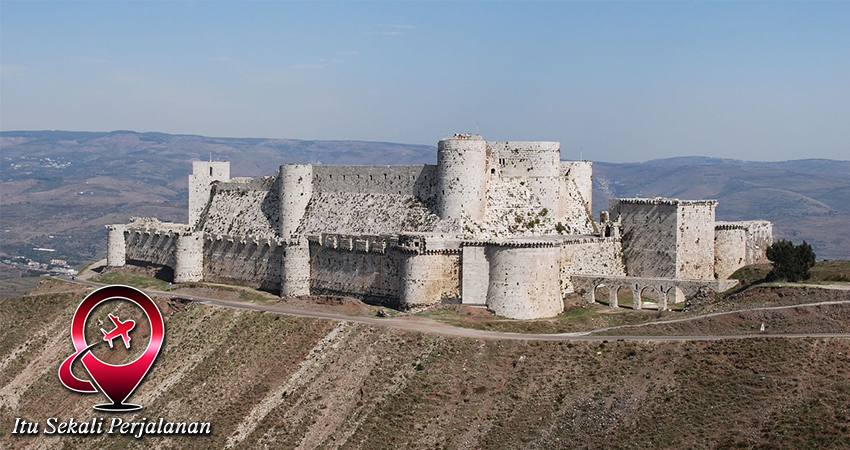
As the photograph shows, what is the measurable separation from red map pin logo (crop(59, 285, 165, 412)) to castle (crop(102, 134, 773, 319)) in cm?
1713

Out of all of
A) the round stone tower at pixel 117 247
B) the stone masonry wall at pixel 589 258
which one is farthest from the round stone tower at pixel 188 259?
the stone masonry wall at pixel 589 258

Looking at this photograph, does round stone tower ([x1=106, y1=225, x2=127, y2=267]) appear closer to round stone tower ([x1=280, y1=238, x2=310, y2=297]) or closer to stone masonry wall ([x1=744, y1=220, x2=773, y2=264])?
round stone tower ([x1=280, y1=238, x2=310, y2=297])

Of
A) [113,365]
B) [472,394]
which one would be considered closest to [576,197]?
[472,394]

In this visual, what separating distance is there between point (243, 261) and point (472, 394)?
38.4 metres

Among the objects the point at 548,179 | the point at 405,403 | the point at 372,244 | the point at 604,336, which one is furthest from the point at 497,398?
the point at 548,179

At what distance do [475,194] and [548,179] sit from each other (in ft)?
22.9

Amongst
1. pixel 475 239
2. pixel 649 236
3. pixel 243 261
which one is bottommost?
pixel 243 261

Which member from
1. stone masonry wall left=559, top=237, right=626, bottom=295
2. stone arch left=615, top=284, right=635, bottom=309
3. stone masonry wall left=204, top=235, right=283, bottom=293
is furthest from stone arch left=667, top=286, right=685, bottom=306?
stone masonry wall left=204, top=235, right=283, bottom=293

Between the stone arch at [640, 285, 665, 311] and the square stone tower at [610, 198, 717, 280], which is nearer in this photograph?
the stone arch at [640, 285, 665, 311]

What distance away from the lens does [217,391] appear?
66688mm

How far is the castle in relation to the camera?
238 feet

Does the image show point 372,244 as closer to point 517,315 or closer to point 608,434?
point 517,315

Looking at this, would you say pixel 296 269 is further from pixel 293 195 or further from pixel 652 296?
pixel 652 296

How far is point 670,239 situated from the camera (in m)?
78.9
